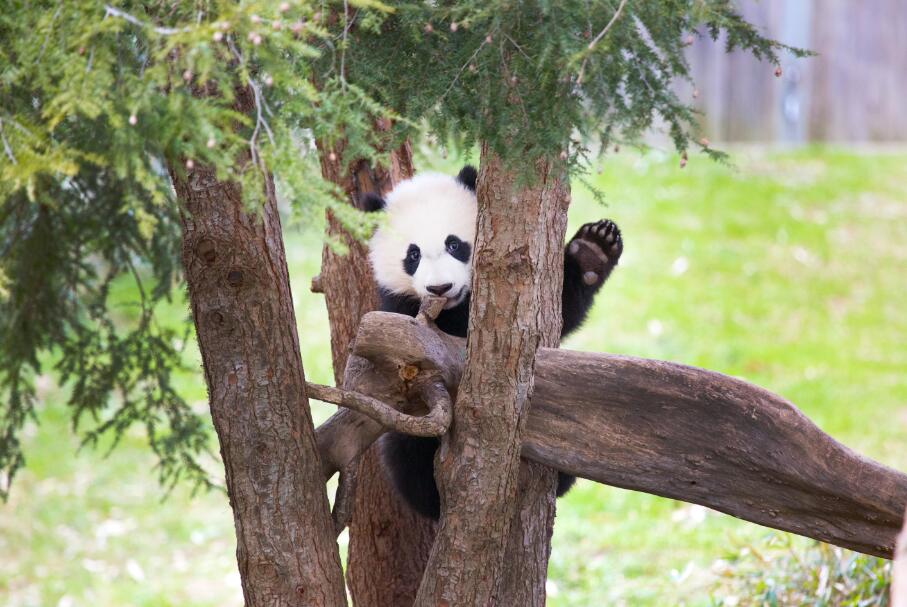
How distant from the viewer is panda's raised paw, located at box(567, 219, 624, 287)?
9.78ft

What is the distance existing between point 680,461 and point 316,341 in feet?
18.3

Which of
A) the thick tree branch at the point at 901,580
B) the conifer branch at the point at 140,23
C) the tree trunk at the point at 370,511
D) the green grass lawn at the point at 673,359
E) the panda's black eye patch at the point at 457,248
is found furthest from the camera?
the green grass lawn at the point at 673,359

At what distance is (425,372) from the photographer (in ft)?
8.68

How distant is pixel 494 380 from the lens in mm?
2416

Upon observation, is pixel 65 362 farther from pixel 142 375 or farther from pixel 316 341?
pixel 316 341

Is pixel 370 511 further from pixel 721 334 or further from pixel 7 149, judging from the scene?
pixel 721 334

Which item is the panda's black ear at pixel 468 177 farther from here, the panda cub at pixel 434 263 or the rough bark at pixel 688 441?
the rough bark at pixel 688 441

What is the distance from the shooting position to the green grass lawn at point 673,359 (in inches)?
212

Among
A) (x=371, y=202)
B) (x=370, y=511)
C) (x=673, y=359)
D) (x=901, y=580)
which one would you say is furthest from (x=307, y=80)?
(x=673, y=359)

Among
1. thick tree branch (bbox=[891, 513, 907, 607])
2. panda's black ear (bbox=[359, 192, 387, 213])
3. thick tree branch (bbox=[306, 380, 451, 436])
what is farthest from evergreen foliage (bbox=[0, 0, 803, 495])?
thick tree branch (bbox=[891, 513, 907, 607])

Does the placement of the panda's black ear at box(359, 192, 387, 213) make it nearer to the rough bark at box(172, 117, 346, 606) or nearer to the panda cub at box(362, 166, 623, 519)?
the panda cub at box(362, 166, 623, 519)

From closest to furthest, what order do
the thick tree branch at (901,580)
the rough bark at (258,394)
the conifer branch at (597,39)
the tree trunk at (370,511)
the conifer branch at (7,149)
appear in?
the thick tree branch at (901,580) → the conifer branch at (7,149) → the conifer branch at (597,39) → the rough bark at (258,394) → the tree trunk at (370,511)

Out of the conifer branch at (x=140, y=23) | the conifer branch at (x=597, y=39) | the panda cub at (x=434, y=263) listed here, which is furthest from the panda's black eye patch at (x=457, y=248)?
the conifer branch at (x=140, y=23)

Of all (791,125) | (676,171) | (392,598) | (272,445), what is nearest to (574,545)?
(392,598)
